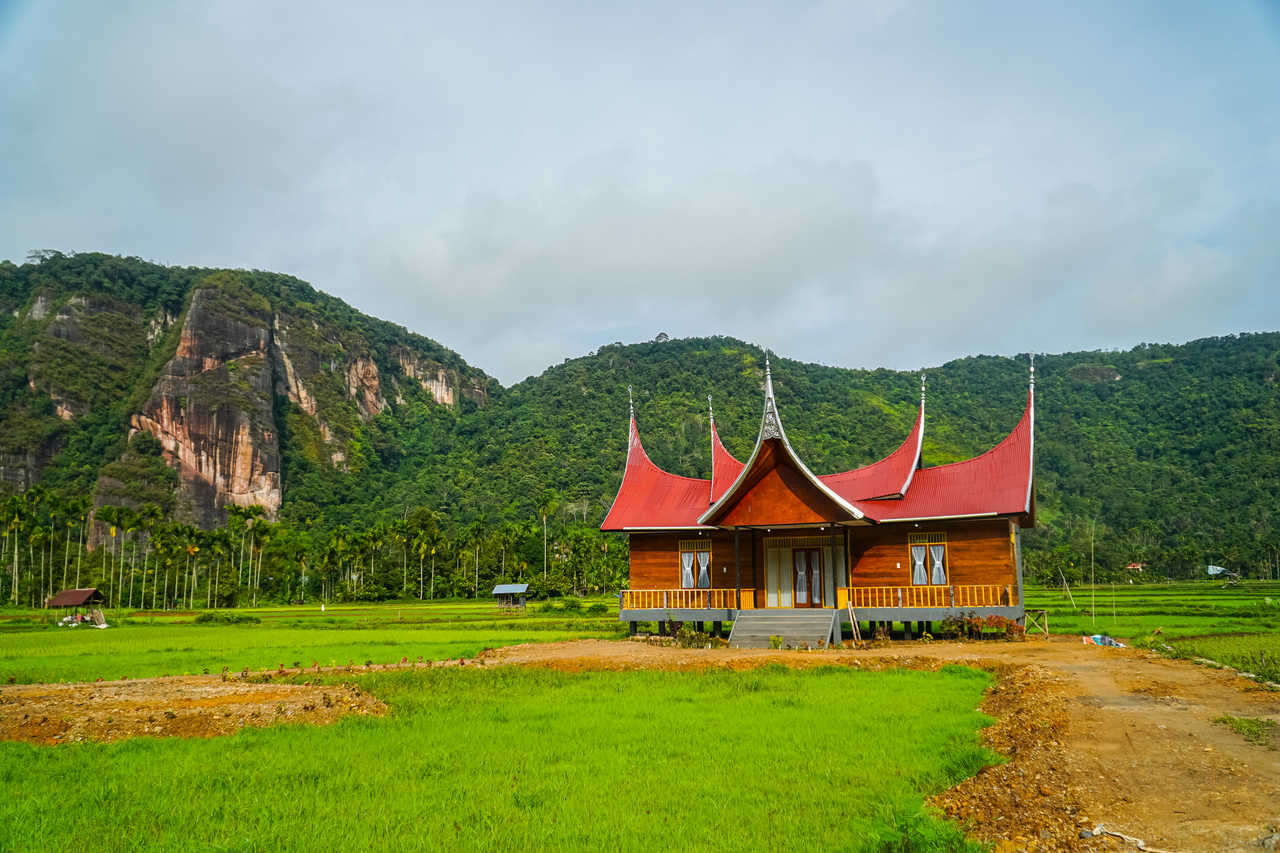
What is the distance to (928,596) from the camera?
21922 millimetres

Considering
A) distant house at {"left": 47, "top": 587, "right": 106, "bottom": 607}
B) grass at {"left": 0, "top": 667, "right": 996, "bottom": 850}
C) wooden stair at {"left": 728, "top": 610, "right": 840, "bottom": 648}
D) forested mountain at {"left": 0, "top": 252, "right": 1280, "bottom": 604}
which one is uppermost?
forested mountain at {"left": 0, "top": 252, "right": 1280, "bottom": 604}

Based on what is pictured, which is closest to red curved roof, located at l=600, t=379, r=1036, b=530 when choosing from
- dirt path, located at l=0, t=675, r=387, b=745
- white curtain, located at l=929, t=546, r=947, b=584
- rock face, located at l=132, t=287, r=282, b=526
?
white curtain, located at l=929, t=546, r=947, b=584

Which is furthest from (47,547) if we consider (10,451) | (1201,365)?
(1201,365)

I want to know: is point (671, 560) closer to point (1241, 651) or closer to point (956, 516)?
point (956, 516)

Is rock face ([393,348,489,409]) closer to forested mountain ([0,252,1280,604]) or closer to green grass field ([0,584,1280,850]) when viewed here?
forested mountain ([0,252,1280,604])

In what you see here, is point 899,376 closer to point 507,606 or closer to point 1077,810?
point 507,606

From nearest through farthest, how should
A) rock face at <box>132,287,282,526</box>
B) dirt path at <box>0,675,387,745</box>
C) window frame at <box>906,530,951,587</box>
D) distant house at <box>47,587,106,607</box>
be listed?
dirt path at <box>0,675,387,745</box> < window frame at <box>906,530,951,587</box> < distant house at <box>47,587,106,607</box> < rock face at <box>132,287,282,526</box>

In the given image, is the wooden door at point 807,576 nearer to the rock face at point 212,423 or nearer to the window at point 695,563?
the window at point 695,563

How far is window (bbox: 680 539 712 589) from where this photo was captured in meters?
25.0

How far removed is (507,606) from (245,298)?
108772 mm

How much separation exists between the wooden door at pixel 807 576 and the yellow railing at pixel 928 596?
1.03m

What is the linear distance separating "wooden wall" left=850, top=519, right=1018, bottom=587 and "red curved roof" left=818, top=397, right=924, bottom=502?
122 centimetres

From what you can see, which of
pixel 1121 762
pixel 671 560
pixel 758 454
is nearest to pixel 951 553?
pixel 758 454

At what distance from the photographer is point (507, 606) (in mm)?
50156
